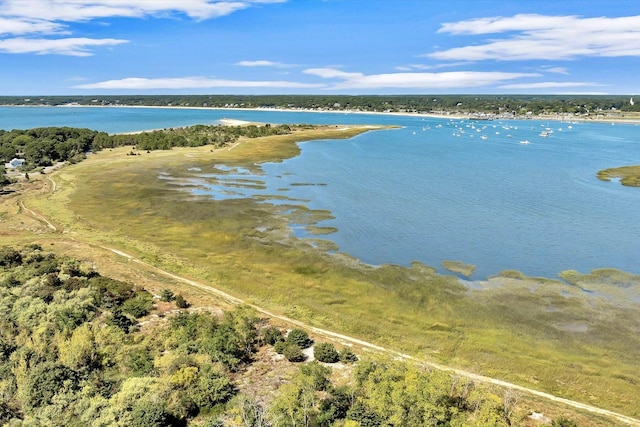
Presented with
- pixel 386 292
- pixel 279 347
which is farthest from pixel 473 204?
pixel 279 347

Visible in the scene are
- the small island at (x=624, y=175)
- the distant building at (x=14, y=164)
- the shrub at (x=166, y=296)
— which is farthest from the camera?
the distant building at (x=14, y=164)

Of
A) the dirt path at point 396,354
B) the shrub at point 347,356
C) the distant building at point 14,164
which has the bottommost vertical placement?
the dirt path at point 396,354

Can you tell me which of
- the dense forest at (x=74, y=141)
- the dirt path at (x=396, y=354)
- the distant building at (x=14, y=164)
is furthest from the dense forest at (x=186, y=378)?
the dense forest at (x=74, y=141)

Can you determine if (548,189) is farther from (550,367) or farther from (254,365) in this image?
(254,365)

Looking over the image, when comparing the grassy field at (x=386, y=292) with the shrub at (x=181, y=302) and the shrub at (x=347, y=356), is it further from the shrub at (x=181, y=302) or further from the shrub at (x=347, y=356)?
the shrub at (x=347, y=356)

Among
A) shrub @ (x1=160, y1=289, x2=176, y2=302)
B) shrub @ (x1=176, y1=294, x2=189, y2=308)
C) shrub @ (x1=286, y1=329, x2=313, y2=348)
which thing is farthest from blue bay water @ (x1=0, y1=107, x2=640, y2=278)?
shrub @ (x1=160, y1=289, x2=176, y2=302)

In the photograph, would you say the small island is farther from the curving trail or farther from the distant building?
the distant building
